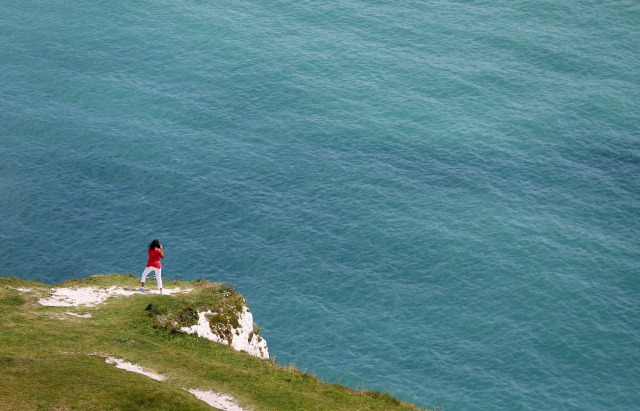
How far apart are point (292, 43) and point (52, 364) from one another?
386 ft

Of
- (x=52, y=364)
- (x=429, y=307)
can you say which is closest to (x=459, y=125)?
(x=429, y=307)

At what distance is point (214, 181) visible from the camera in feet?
422

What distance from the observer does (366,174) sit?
429 feet

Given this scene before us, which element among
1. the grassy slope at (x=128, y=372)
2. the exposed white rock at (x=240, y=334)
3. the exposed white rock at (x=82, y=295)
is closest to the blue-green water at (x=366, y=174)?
the exposed white rock at (x=240, y=334)

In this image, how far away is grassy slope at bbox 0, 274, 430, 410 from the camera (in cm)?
4969

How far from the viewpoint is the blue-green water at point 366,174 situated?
100 metres

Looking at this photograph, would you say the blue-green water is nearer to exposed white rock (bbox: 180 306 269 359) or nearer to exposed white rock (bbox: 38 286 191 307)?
exposed white rock (bbox: 180 306 269 359)

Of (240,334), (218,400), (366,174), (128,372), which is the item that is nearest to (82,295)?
(240,334)

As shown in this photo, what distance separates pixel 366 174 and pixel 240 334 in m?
66.2

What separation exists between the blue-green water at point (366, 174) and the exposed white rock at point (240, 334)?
26.1 m

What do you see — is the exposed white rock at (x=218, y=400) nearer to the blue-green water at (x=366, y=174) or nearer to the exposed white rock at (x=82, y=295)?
the exposed white rock at (x=82, y=295)

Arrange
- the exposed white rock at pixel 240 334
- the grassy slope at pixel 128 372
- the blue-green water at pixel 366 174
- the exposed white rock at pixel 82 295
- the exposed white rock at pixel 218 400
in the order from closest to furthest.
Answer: the grassy slope at pixel 128 372 → the exposed white rock at pixel 218 400 → the exposed white rock at pixel 240 334 → the exposed white rock at pixel 82 295 → the blue-green water at pixel 366 174

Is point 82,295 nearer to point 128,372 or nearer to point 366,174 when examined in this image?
→ point 128,372

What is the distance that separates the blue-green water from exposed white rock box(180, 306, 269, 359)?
2612 centimetres
